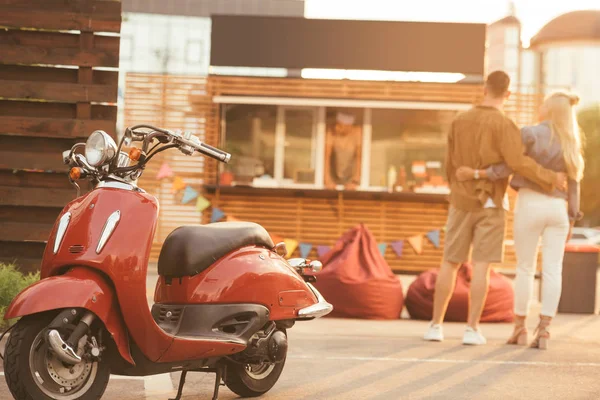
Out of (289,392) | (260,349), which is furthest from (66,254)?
(289,392)

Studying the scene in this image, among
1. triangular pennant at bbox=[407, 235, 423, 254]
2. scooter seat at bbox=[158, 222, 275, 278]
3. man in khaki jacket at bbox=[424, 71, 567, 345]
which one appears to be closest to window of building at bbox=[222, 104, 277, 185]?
triangular pennant at bbox=[407, 235, 423, 254]

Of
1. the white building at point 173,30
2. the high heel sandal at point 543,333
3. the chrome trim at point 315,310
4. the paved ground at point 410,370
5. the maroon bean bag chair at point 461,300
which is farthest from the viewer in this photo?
the white building at point 173,30

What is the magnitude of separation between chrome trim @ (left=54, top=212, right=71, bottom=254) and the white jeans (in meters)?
4.23

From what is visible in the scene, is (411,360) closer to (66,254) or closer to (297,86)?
(66,254)

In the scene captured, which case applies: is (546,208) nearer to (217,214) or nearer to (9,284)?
(9,284)

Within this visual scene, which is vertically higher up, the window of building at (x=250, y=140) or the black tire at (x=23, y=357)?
the window of building at (x=250, y=140)

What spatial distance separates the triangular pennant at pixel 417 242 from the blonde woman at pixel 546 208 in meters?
10.4

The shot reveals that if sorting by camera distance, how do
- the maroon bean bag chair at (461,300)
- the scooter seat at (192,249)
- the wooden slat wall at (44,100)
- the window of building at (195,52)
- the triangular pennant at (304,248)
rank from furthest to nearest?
1. the window of building at (195,52)
2. the triangular pennant at (304,248)
3. the maroon bean bag chair at (461,300)
4. the wooden slat wall at (44,100)
5. the scooter seat at (192,249)

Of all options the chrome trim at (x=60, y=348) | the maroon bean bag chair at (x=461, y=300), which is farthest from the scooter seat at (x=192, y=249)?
the maroon bean bag chair at (x=461, y=300)

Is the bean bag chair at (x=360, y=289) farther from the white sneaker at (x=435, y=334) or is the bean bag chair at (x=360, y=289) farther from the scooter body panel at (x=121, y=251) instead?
the scooter body panel at (x=121, y=251)

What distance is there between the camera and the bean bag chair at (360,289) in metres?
9.70

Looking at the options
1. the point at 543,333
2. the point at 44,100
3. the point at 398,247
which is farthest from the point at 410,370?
the point at 398,247

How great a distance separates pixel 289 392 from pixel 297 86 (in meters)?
13.2

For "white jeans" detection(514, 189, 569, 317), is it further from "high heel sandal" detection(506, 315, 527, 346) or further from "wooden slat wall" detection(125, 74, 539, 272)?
"wooden slat wall" detection(125, 74, 539, 272)
